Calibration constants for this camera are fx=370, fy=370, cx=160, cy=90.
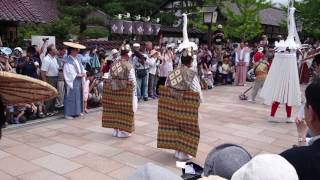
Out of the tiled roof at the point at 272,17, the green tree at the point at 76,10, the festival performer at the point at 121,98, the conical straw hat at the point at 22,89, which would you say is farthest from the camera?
the tiled roof at the point at 272,17

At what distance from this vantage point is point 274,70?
25.9 ft

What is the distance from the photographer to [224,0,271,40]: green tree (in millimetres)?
25536

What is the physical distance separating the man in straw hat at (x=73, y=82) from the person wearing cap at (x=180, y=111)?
8.78 feet

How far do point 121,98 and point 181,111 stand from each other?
1412 mm

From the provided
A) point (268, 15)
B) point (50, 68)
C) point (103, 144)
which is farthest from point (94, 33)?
point (268, 15)

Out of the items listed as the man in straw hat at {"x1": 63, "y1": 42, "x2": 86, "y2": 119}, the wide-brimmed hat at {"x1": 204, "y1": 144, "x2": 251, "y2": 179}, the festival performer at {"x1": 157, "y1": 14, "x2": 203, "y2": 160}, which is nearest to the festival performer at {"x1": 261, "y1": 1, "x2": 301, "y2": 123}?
the festival performer at {"x1": 157, "y1": 14, "x2": 203, "y2": 160}

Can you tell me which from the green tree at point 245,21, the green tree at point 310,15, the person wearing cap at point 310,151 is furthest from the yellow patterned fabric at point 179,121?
the green tree at point 245,21

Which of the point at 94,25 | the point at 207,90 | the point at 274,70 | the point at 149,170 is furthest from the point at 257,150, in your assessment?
the point at 94,25

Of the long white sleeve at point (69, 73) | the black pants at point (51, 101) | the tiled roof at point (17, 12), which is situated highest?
the tiled roof at point (17, 12)

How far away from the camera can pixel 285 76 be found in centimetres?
775

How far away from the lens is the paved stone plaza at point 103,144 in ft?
16.4

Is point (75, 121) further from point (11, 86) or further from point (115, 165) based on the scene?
point (11, 86)

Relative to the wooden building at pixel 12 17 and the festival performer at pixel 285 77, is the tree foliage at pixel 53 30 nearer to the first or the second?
the wooden building at pixel 12 17

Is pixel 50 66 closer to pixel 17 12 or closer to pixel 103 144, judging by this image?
pixel 103 144
